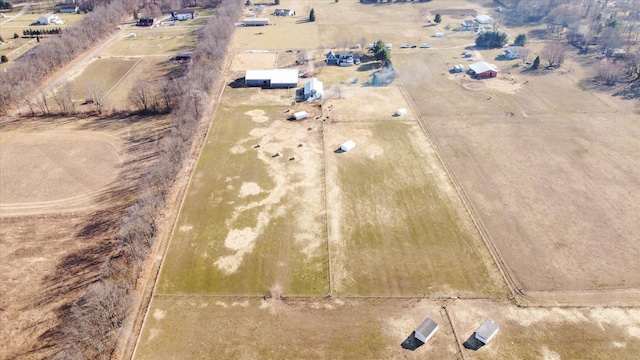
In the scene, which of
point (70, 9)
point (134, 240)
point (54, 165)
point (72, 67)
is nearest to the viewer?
point (134, 240)

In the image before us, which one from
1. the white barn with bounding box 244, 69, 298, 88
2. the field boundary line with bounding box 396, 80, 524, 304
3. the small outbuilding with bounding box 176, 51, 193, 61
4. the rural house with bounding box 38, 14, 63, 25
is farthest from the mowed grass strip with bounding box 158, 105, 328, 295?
the rural house with bounding box 38, 14, 63, 25

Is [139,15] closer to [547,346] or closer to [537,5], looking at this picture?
[537,5]

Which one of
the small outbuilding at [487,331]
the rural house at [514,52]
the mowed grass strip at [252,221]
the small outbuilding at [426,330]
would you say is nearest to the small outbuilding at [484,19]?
the rural house at [514,52]

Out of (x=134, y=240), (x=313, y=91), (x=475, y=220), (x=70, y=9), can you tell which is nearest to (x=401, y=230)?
(x=475, y=220)

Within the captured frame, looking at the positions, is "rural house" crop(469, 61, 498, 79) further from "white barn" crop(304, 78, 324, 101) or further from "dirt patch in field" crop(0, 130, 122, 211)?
"dirt patch in field" crop(0, 130, 122, 211)

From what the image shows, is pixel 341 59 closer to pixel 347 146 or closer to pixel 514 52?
pixel 347 146

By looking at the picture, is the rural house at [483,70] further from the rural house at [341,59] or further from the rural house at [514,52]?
the rural house at [341,59]

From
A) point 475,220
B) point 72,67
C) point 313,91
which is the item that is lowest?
point 475,220
